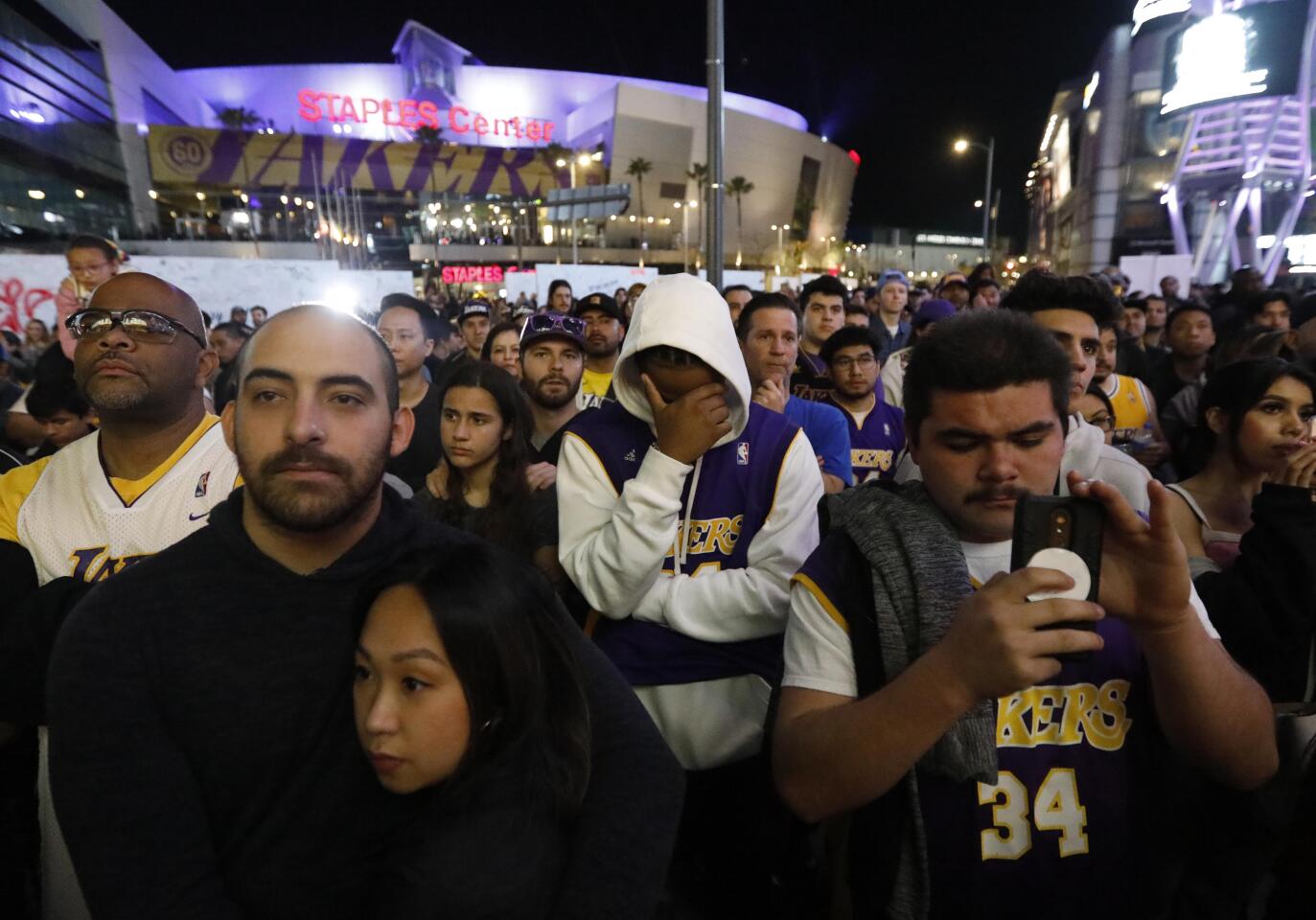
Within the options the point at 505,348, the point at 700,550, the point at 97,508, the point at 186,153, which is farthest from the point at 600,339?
the point at 186,153

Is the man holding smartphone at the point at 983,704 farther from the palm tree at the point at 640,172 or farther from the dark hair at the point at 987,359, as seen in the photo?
the palm tree at the point at 640,172

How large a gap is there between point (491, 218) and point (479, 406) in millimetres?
72830

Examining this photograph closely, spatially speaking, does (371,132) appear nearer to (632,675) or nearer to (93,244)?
(93,244)

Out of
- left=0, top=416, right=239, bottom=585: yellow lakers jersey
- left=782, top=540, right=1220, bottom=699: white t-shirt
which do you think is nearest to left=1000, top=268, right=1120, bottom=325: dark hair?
left=782, top=540, right=1220, bottom=699: white t-shirt

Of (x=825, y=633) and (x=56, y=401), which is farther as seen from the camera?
(x=56, y=401)

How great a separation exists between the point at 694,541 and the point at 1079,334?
1866 mm

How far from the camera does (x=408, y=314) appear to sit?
5.60 m

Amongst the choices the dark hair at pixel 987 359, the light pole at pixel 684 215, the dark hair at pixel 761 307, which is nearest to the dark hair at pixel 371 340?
the dark hair at pixel 987 359

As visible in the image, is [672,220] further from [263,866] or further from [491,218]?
[263,866]

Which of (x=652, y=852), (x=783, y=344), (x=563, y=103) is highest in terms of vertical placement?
(x=563, y=103)

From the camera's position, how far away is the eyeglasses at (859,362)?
465 cm

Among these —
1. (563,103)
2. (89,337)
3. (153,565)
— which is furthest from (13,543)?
(563,103)

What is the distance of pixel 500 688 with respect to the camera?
4.98 feet

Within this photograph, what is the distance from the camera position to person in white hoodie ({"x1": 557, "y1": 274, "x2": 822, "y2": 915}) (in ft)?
7.50
